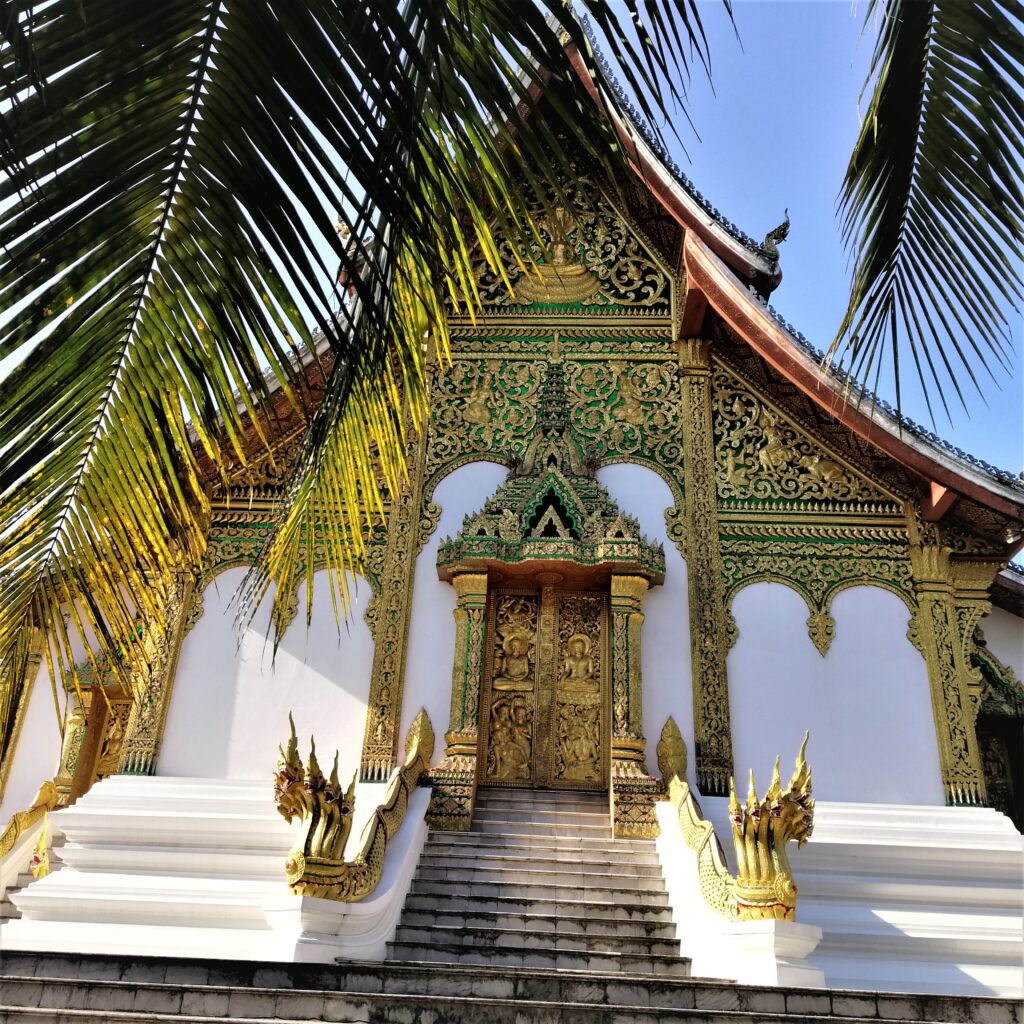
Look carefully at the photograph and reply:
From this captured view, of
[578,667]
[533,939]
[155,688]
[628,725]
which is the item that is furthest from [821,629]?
[155,688]

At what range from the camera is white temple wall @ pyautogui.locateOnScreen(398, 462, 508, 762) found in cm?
613

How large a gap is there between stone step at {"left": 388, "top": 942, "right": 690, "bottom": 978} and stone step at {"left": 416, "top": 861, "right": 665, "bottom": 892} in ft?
1.84

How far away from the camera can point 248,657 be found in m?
6.31

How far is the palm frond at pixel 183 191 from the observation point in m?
1.24

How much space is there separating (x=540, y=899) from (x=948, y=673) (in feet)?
10.6

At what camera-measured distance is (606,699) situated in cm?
628

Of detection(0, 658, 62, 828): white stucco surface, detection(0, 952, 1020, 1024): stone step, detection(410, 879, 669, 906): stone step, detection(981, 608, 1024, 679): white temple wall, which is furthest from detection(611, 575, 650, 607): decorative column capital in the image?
detection(0, 658, 62, 828): white stucco surface

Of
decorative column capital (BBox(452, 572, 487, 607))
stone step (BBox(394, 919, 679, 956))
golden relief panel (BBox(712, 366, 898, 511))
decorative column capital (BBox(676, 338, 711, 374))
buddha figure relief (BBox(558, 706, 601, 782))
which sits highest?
decorative column capital (BBox(676, 338, 711, 374))

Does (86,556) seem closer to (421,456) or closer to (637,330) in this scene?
(421,456)

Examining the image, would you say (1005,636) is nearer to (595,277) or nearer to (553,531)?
(553,531)

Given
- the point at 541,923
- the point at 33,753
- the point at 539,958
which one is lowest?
the point at 539,958

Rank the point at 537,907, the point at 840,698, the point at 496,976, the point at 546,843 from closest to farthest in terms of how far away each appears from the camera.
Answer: the point at 496,976
the point at 537,907
the point at 546,843
the point at 840,698

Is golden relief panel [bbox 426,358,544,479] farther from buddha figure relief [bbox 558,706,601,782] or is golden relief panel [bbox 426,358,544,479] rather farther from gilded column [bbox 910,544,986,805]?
gilded column [bbox 910,544,986,805]

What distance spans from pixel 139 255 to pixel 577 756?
5.31 m
